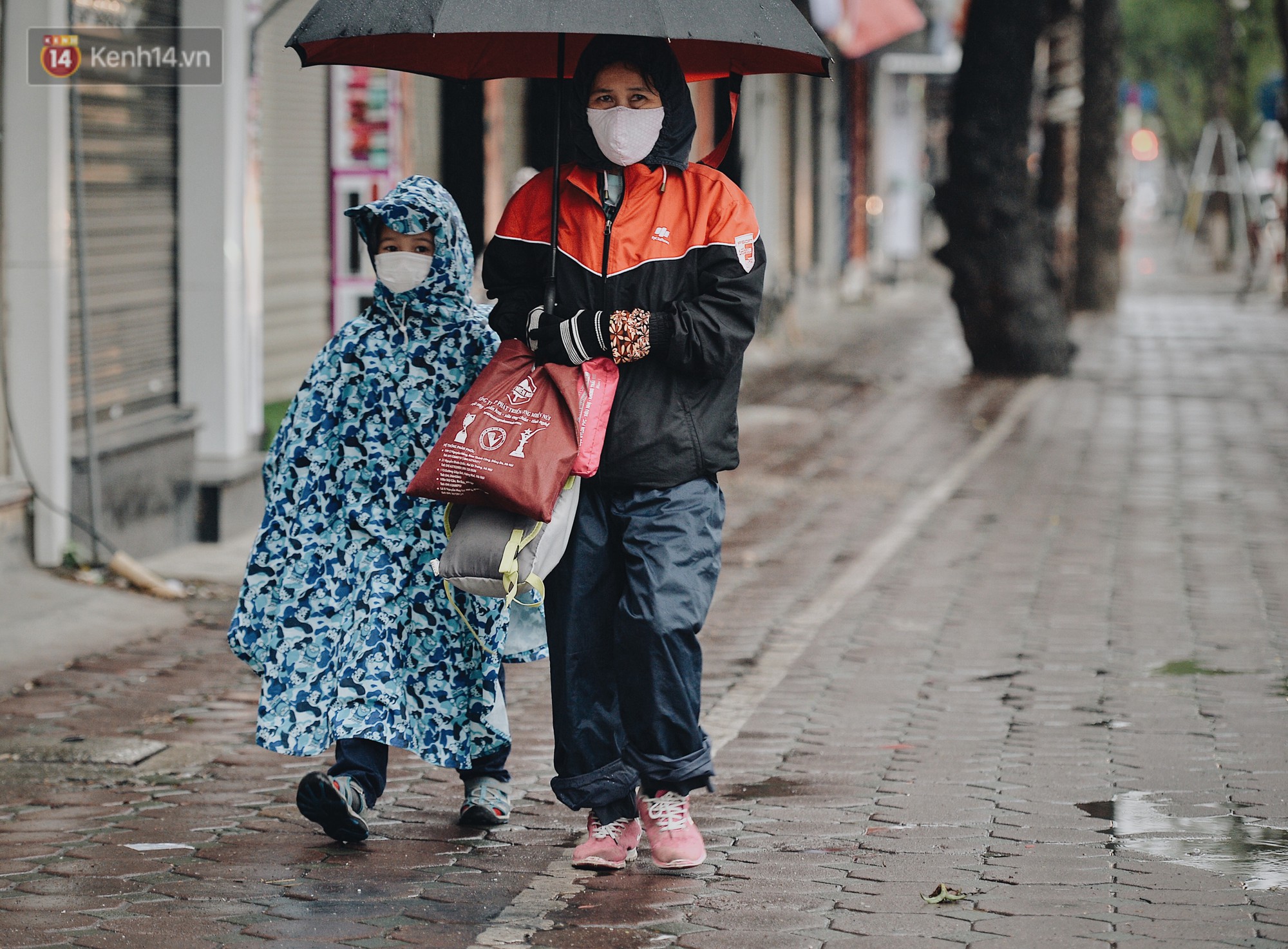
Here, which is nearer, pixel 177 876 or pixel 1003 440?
pixel 177 876

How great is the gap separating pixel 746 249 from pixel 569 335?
1.51 feet

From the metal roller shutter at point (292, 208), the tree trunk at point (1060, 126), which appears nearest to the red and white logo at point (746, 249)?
the metal roller shutter at point (292, 208)

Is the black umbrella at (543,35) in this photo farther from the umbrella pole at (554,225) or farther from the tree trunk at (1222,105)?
the tree trunk at (1222,105)

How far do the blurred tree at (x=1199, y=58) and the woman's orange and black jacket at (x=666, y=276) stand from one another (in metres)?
31.9

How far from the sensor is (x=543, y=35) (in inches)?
192

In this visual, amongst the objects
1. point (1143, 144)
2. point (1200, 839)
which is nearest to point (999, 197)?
point (1200, 839)

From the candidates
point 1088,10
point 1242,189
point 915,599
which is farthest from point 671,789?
point 1242,189

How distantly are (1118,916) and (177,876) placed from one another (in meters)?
2.14

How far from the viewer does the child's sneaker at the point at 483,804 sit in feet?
15.6

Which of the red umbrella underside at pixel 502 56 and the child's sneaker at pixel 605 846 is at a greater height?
the red umbrella underside at pixel 502 56

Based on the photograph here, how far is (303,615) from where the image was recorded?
15.2ft

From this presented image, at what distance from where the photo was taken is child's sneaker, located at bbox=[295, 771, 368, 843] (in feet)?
14.4

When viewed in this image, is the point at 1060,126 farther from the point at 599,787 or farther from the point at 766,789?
the point at 599,787

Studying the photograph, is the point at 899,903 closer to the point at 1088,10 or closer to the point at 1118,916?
the point at 1118,916
